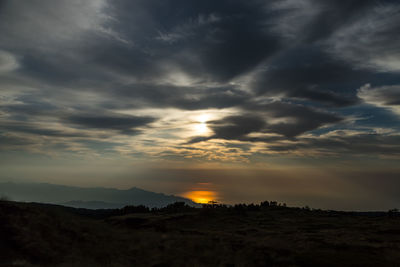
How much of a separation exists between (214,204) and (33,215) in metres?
92.1

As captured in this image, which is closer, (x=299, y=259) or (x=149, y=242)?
(x=299, y=259)

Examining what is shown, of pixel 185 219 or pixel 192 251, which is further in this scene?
pixel 185 219

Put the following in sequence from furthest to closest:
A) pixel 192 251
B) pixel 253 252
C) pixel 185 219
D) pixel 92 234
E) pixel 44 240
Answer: pixel 185 219
pixel 92 234
pixel 192 251
pixel 253 252
pixel 44 240

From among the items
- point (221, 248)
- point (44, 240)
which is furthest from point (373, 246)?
point (44, 240)

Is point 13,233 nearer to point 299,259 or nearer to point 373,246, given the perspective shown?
point 299,259

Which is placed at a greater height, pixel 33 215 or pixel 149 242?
pixel 33 215

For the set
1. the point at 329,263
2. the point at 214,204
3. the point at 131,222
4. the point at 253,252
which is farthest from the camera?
the point at 214,204

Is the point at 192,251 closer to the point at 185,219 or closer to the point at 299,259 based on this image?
the point at 299,259

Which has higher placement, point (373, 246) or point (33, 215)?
point (33, 215)

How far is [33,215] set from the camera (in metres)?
36.0

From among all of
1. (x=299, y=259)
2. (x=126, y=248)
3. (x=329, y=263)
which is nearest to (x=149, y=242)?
(x=126, y=248)

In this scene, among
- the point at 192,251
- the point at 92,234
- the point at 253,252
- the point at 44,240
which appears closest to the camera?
the point at 44,240

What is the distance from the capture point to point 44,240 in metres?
31.2

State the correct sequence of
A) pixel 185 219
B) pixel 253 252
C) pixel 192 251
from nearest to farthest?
pixel 253 252, pixel 192 251, pixel 185 219
